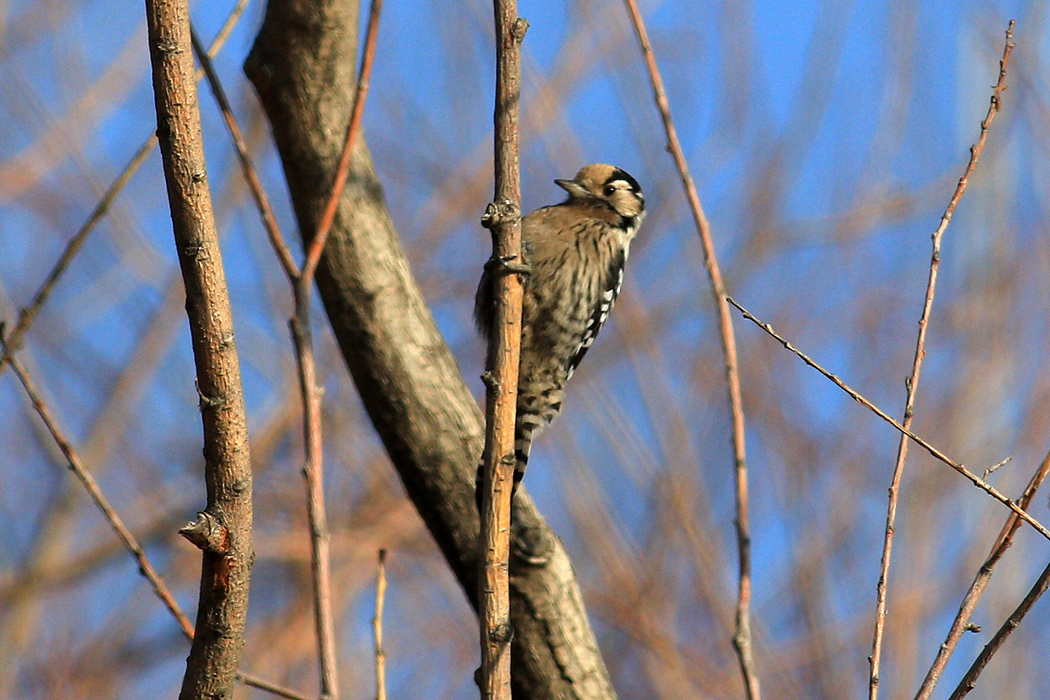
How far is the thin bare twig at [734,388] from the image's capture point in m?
2.07

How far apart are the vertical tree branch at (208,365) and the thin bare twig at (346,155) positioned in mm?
204

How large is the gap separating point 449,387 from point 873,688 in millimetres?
2363

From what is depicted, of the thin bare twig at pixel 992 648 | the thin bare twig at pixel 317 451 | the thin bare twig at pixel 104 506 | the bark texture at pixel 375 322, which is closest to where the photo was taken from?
the thin bare twig at pixel 317 451

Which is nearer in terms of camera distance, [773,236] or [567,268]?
[567,268]

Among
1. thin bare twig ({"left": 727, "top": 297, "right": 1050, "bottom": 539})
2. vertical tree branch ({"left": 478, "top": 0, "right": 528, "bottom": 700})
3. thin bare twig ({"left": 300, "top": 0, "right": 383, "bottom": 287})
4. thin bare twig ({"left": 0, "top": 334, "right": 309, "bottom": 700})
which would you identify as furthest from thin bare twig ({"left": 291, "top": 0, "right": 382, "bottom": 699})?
thin bare twig ({"left": 727, "top": 297, "right": 1050, "bottom": 539})

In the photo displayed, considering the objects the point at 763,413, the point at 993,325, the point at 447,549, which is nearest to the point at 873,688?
the point at 447,549

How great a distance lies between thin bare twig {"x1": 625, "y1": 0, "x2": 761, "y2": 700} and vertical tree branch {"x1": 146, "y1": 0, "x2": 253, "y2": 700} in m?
1.04

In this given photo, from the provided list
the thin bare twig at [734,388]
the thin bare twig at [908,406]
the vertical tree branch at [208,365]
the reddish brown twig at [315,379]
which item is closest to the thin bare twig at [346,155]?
the reddish brown twig at [315,379]

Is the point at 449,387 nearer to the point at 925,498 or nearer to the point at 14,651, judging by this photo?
the point at 925,498

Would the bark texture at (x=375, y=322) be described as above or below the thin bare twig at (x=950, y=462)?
above

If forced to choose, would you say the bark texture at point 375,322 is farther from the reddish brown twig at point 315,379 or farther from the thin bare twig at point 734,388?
the thin bare twig at point 734,388

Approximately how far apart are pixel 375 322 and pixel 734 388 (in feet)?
6.50

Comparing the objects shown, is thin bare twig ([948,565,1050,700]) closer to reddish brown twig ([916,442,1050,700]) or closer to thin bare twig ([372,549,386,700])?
reddish brown twig ([916,442,1050,700])

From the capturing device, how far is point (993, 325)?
22.4 feet
